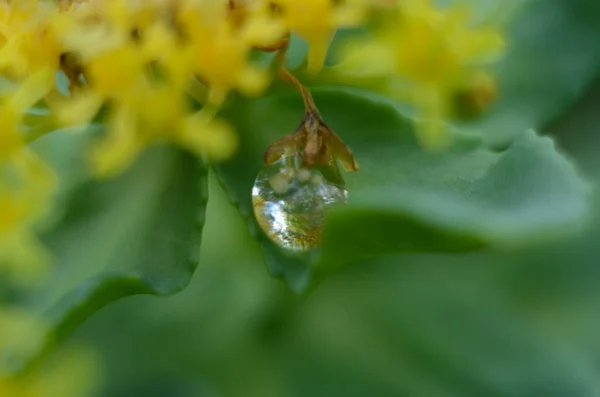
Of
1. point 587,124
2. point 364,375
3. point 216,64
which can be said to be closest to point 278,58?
point 216,64

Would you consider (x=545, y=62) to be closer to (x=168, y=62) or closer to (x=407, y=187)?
(x=407, y=187)

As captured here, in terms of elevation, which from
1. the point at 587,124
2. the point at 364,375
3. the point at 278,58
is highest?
the point at 278,58

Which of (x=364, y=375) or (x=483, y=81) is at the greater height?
(x=483, y=81)

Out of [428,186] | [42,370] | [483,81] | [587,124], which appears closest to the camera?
[42,370]

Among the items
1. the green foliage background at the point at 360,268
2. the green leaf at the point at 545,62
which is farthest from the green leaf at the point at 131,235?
the green leaf at the point at 545,62

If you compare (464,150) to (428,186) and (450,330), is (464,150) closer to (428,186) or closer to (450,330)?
(428,186)

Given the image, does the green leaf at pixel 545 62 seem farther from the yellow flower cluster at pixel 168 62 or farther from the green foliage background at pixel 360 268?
the yellow flower cluster at pixel 168 62
